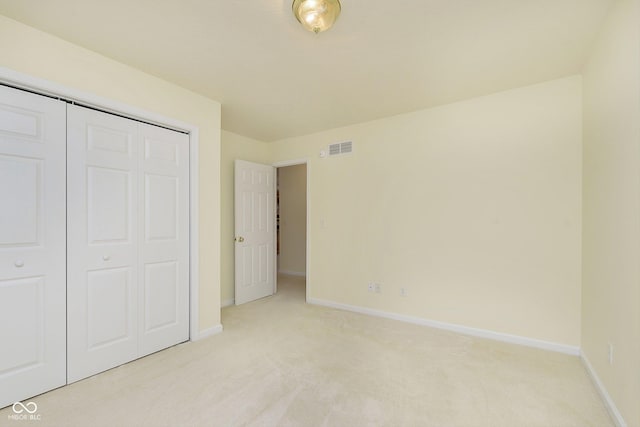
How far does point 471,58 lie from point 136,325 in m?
3.60

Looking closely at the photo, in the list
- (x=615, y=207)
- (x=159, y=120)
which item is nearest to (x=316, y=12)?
(x=159, y=120)

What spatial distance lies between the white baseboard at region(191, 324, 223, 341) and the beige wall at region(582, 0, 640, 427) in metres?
3.14

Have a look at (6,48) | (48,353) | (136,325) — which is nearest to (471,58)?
(6,48)

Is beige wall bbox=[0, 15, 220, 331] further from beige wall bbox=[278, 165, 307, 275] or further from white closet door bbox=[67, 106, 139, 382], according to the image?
beige wall bbox=[278, 165, 307, 275]

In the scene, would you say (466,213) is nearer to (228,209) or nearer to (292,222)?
(228,209)

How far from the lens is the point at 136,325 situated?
7.93ft

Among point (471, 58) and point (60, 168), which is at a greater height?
point (471, 58)

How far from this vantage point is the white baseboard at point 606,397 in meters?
1.60

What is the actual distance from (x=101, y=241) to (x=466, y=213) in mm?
3433

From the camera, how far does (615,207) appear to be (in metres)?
1.74

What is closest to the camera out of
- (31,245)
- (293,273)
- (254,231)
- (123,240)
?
(31,245)

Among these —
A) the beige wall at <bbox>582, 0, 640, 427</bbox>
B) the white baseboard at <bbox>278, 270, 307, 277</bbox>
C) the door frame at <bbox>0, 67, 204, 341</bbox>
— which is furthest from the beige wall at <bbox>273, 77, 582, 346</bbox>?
the white baseboard at <bbox>278, 270, 307, 277</bbox>

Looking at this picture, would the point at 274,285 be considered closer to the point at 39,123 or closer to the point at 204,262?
the point at 204,262

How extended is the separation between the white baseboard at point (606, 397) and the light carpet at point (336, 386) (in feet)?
0.16
